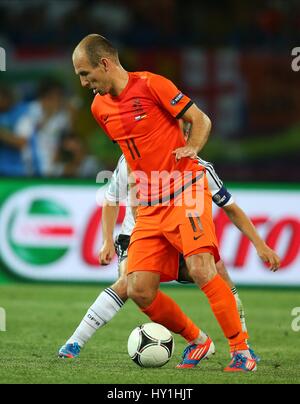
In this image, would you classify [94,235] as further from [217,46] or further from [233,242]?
[217,46]

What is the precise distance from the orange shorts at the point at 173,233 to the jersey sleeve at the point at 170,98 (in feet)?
1.62

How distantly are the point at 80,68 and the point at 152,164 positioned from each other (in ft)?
2.48

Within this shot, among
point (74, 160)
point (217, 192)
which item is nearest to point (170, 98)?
point (217, 192)

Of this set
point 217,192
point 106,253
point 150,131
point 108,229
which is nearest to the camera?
point 150,131

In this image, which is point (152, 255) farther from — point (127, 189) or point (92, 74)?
point (92, 74)

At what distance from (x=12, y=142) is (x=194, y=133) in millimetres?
8047

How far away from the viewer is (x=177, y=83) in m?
15.3

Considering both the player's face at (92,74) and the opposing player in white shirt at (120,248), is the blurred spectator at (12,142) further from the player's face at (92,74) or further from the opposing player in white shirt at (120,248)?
the player's face at (92,74)

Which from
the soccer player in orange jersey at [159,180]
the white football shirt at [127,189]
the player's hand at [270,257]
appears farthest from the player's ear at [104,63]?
the player's hand at [270,257]

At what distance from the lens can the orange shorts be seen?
21.4 feet

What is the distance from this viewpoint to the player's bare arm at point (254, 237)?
265 inches

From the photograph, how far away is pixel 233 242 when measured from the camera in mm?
12289
